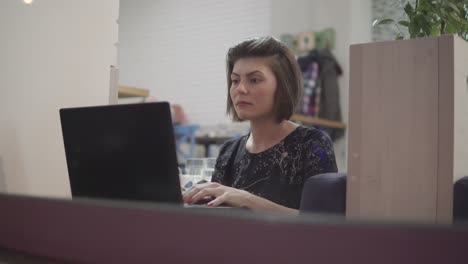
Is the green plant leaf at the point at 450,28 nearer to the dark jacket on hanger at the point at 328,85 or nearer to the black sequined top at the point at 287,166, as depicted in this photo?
the black sequined top at the point at 287,166

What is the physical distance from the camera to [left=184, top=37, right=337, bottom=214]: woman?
57.0 inches

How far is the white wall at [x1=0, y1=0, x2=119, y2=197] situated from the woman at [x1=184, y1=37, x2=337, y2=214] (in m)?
0.49

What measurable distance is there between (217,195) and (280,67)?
1.78ft

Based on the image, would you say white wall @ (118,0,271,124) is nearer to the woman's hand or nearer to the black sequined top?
the black sequined top

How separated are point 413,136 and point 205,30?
5.33 metres

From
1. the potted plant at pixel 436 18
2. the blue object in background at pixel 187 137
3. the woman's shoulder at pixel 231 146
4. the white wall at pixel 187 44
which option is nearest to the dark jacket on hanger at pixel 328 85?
the white wall at pixel 187 44

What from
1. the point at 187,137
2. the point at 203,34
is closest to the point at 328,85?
the point at 187,137

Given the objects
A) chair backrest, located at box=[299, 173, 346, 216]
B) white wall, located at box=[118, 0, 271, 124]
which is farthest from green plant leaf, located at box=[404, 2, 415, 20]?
white wall, located at box=[118, 0, 271, 124]

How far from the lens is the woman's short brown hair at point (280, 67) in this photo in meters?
1.51

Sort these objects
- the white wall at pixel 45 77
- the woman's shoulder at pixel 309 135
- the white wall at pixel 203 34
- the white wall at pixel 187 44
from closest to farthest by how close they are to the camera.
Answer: the white wall at pixel 45 77
the woman's shoulder at pixel 309 135
the white wall at pixel 203 34
the white wall at pixel 187 44

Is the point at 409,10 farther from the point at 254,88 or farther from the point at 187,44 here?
the point at 187,44

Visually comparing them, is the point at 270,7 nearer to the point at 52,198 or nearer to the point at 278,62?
the point at 278,62

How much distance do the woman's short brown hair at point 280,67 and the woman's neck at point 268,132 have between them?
37mm

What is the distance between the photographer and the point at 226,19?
5.80 m
